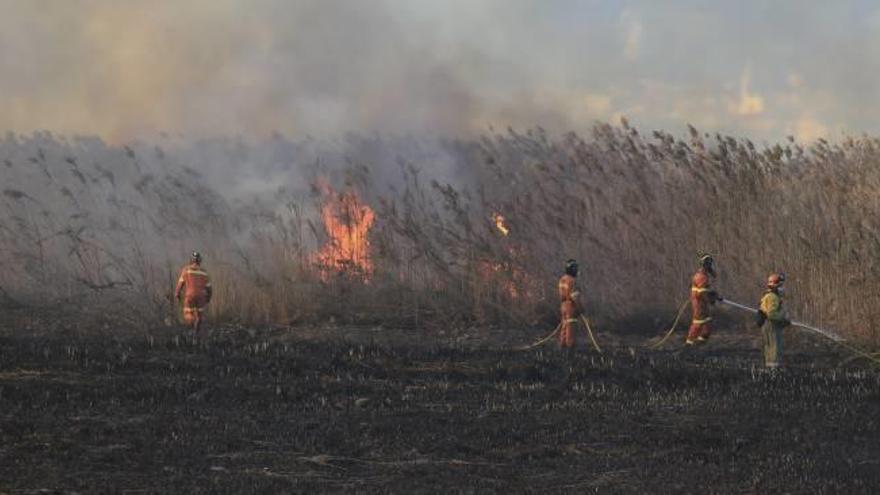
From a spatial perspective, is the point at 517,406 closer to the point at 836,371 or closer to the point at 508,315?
the point at 836,371

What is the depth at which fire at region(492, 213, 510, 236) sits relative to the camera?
16.3 metres

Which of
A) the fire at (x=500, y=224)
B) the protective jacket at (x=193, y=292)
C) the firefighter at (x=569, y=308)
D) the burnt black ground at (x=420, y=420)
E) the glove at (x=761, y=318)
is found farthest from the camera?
the fire at (x=500, y=224)

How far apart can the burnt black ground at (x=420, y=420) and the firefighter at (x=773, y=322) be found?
11.9 inches

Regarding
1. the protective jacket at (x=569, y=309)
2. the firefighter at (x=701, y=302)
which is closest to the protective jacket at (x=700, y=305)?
the firefighter at (x=701, y=302)

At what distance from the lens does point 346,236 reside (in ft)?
56.1

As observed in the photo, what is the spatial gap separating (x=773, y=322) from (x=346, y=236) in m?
6.69

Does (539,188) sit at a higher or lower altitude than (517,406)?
higher

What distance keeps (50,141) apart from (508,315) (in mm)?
11406

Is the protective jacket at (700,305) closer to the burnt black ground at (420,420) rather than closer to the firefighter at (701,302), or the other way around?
the firefighter at (701,302)

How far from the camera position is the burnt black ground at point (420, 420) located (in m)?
7.15

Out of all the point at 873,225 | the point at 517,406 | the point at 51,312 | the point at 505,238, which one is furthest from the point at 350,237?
the point at 517,406

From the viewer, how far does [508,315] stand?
15.9 meters

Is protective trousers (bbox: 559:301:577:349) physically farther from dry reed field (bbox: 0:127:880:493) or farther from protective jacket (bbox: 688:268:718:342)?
protective jacket (bbox: 688:268:718:342)

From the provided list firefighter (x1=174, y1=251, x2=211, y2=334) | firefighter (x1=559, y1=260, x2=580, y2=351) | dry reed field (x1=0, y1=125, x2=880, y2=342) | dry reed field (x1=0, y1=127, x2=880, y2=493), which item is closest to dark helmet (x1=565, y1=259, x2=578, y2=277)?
firefighter (x1=559, y1=260, x2=580, y2=351)
